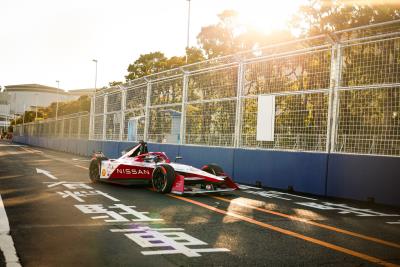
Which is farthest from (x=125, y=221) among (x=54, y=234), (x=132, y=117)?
(x=132, y=117)

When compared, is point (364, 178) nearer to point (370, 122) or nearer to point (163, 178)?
point (370, 122)

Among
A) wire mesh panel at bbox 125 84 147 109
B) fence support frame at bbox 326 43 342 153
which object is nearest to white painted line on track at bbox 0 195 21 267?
fence support frame at bbox 326 43 342 153

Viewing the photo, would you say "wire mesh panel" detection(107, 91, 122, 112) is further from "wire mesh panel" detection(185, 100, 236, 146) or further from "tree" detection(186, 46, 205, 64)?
"tree" detection(186, 46, 205, 64)

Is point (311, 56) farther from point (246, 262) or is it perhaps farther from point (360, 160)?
point (246, 262)

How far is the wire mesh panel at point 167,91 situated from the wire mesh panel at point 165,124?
0.32 metres

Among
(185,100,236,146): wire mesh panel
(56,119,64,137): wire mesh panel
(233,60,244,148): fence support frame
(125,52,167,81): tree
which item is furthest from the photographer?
(125,52,167,81): tree

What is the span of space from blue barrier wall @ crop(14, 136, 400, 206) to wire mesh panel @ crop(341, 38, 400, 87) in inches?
66.8

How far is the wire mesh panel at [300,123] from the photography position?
1128cm

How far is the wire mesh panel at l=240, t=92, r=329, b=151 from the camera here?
444 inches

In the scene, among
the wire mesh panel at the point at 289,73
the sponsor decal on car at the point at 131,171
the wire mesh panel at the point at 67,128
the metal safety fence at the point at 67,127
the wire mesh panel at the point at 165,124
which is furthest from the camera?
the wire mesh panel at the point at 67,128

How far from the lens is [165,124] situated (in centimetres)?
1862

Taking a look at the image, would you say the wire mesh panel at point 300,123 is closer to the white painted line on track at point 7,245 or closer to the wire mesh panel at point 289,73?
the wire mesh panel at point 289,73

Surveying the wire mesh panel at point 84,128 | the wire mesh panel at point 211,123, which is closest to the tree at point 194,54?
the wire mesh panel at point 84,128

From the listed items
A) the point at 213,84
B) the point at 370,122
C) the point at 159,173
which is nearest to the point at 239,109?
the point at 213,84
